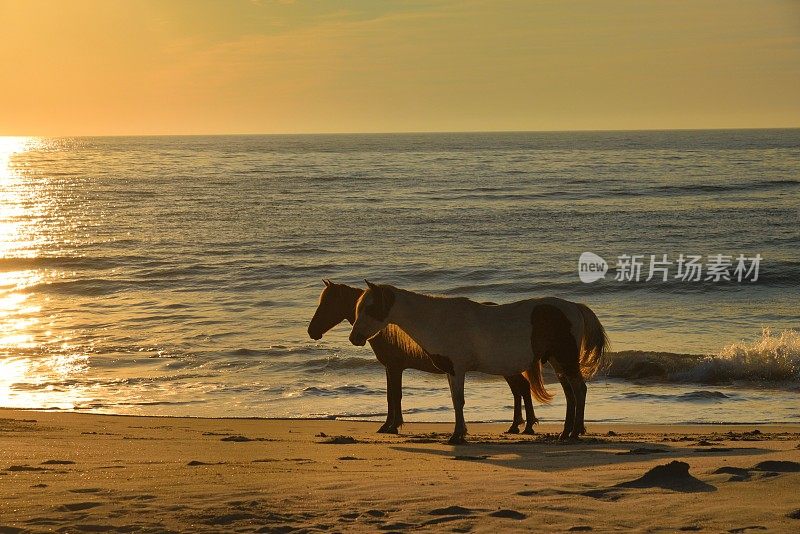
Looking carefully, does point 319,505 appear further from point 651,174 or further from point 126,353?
point 651,174

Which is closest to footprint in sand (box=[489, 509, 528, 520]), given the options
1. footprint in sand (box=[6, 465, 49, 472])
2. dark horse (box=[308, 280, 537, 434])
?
footprint in sand (box=[6, 465, 49, 472])

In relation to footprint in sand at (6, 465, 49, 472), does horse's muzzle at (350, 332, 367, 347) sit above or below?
above

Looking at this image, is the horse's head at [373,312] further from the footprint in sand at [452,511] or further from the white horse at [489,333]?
the footprint in sand at [452,511]

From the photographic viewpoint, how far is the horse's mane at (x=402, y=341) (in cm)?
1079

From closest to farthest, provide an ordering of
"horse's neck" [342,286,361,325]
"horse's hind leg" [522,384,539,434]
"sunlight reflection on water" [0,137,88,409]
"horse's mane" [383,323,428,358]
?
"horse's mane" [383,323,428,358] → "horse's hind leg" [522,384,539,434] → "horse's neck" [342,286,361,325] → "sunlight reflection on water" [0,137,88,409]

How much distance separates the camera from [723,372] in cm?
1608

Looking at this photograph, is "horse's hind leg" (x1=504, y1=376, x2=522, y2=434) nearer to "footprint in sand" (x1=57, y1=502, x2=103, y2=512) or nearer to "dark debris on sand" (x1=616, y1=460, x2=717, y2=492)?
"dark debris on sand" (x1=616, y1=460, x2=717, y2=492)

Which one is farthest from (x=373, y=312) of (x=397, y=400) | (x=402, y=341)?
(x=397, y=400)

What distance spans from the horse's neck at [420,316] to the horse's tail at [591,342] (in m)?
1.51

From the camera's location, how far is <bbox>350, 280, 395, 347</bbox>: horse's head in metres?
10.1

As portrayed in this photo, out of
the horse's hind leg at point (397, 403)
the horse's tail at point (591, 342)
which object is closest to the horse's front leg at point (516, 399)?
the horse's tail at point (591, 342)

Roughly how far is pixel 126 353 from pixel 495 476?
1274cm

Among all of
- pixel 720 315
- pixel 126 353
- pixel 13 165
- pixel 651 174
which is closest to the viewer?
pixel 126 353

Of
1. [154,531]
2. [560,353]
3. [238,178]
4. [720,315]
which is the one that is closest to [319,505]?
[154,531]
